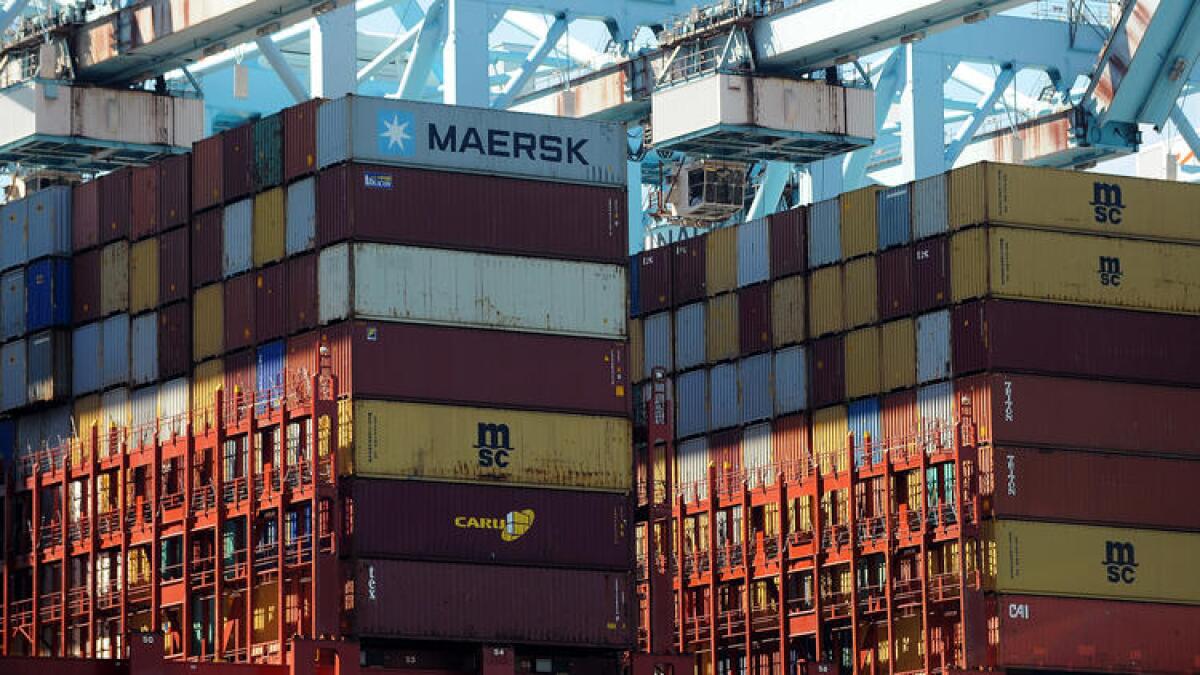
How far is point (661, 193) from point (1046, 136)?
10.4 meters

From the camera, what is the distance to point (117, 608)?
66.7 meters

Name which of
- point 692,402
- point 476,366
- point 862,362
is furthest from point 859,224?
point 476,366

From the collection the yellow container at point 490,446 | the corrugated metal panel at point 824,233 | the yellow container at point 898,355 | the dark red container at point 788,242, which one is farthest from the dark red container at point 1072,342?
the yellow container at point 490,446

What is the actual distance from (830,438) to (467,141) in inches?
522

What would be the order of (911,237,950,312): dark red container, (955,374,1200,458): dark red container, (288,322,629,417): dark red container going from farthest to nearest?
1. (911,237,950,312): dark red container
2. (955,374,1200,458): dark red container
3. (288,322,629,417): dark red container

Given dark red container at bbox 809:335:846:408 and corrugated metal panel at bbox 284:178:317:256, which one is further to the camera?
dark red container at bbox 809:335:846:408

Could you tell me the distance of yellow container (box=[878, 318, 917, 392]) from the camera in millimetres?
68812

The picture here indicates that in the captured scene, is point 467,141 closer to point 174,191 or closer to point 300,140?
point 300,140

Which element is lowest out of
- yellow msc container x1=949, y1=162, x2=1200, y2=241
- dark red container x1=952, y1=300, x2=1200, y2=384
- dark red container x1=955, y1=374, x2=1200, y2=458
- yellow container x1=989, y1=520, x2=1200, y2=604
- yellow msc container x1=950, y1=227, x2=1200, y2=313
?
yellow container x1=989, y1=520, x2=1200, y2=604

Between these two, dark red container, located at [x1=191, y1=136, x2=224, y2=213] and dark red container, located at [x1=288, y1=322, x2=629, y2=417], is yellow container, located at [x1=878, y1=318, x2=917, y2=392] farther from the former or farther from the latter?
dark red container, located at [x1=191, y1=136, x2=224, y2=213]

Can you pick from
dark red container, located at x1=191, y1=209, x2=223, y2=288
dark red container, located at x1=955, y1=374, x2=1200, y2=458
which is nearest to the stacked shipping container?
dark red container, located at x1=955, y1=374, x2=1200, y2=458

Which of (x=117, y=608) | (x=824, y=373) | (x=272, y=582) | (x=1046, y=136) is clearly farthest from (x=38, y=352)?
(x=1046, y=136)

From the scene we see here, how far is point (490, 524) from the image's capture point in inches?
2395

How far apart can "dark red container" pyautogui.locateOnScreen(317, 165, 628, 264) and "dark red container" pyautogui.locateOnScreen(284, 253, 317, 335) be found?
2.07 feet
